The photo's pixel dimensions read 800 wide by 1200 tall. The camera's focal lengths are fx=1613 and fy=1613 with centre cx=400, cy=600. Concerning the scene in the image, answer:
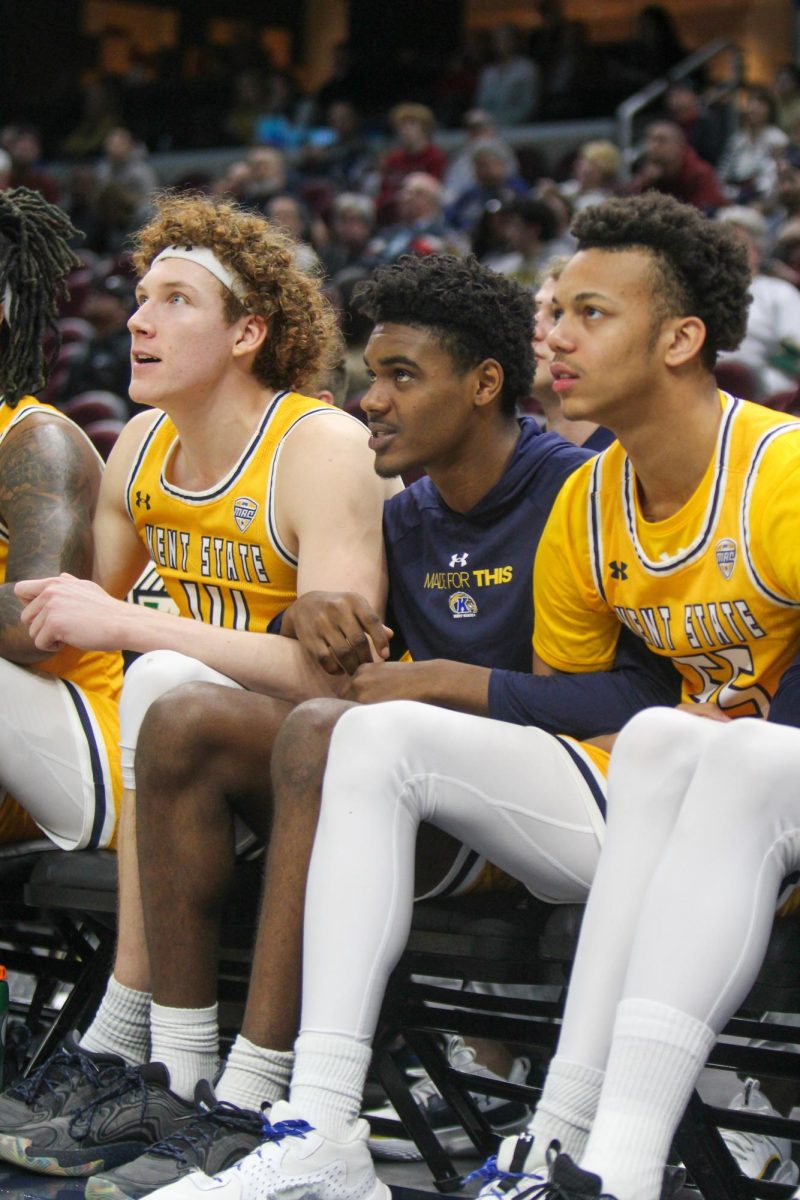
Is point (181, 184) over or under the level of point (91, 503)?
over

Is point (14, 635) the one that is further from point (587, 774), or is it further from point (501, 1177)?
point (501, 1177)

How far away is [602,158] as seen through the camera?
9656 mm

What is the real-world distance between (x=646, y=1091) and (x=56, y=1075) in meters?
1.00

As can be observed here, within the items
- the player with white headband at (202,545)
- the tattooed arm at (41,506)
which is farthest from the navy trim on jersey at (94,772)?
the player with white headband at (202,545)

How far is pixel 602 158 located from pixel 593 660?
301 inches

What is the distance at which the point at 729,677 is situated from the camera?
95.8 inches

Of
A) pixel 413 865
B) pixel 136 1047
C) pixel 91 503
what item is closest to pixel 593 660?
pixel 413 865

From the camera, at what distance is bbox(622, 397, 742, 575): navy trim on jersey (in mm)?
2369

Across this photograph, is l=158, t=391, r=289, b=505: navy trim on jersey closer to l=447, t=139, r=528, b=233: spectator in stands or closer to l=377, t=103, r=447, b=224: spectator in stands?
l=447, t=139, r=528, b=233: spectator in stands

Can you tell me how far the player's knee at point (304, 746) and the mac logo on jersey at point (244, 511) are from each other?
67 cm

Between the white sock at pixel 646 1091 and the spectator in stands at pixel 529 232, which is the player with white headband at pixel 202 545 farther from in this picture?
the spectator in stands at pixel 529 232

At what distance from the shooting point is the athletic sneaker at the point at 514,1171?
1972mm

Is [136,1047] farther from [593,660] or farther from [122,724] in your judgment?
[593,660]

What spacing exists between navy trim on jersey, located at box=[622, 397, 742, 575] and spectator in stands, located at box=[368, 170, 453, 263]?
729cm
